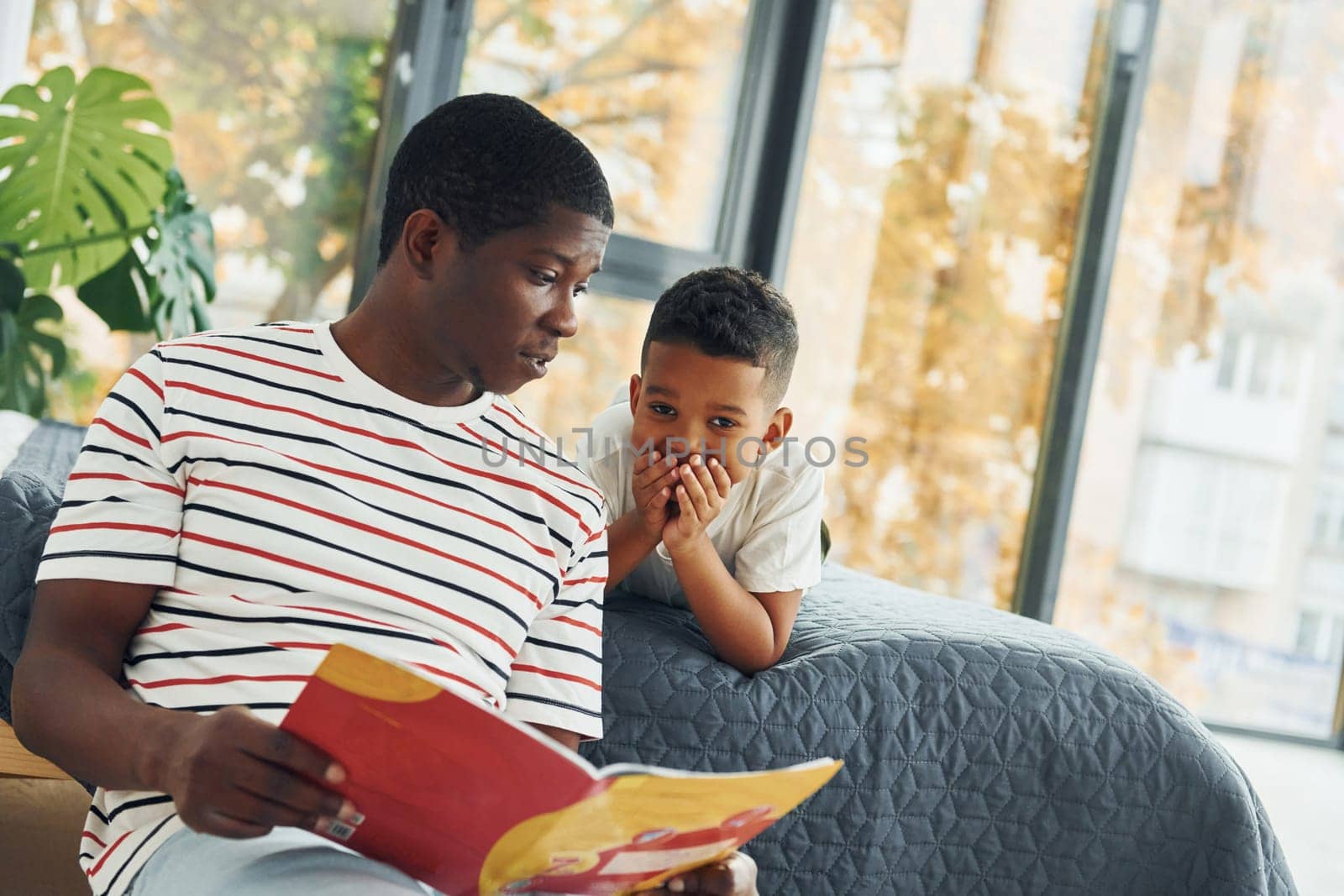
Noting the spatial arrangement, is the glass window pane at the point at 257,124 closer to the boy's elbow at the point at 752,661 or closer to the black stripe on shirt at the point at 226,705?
the boy's elbow at the point at 752,661

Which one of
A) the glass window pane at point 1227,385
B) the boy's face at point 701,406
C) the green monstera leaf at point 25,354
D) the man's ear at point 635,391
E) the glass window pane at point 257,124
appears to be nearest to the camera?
the boy's face at point 701,406

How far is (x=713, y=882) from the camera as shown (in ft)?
2.97

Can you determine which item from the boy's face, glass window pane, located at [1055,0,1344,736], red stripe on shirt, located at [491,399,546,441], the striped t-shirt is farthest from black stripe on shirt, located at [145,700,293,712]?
glass window pane, located at [1055,0,1344,736]

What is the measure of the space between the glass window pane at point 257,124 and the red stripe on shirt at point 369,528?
2051 millimetres

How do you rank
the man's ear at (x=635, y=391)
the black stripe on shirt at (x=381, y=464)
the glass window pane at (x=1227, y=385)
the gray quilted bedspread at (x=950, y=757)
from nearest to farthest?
the black stripe on shirt at (x=381, y=464) → the gray quilted bedspread at (x=950, y=757) → the man's ear at (x=635, y=391) → the glass window pane at (x=1227, y=385)

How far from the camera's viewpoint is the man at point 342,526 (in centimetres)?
84

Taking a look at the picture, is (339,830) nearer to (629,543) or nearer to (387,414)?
(387,414)

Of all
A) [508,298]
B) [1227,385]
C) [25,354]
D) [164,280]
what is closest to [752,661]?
[508,298]

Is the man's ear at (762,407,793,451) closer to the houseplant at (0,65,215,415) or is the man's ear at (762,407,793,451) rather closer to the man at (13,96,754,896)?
the man at (13,96,754,896)

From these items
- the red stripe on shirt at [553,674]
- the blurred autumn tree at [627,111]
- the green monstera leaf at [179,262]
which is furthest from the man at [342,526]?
the blurred autumn tree at [627,111]

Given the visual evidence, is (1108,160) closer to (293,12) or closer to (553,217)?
(293,12)

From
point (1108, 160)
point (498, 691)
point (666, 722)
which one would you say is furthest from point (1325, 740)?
point (498, 691)

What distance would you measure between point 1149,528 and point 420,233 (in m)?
2.77

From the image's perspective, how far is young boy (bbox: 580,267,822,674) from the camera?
4.17 ft
